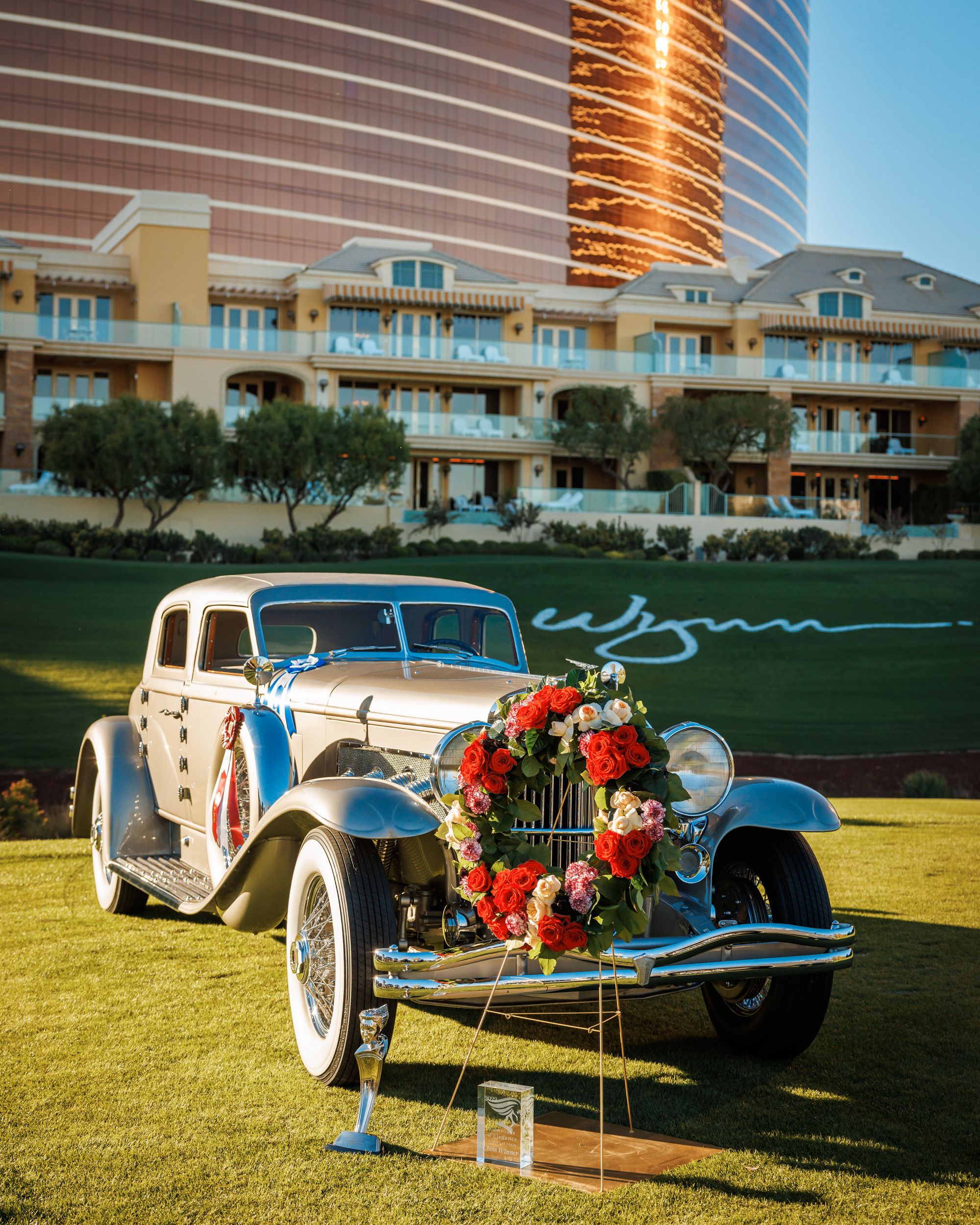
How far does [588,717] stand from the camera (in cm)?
432

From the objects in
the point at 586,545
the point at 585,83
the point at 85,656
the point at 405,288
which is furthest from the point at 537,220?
the point at 85,656

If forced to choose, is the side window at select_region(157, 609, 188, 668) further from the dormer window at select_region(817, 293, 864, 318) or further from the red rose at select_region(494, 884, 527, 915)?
the dormer window at select_region(817, 293, 864, 318)

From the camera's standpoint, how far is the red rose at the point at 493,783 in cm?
439

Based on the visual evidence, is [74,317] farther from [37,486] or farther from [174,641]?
[174,641]

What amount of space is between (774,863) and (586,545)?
98.3 feet

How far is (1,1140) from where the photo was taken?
4.27m

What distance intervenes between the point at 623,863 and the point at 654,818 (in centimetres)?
19

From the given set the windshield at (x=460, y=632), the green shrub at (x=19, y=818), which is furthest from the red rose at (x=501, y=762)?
the green shrub at (x=19, y=818)

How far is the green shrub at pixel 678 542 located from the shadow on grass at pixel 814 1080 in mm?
29091

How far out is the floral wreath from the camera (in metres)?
4.21

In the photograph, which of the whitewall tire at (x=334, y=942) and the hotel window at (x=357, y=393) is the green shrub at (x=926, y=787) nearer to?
the whitewall tire at (x=334, y=942)

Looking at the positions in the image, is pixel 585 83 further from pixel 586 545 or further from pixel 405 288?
pixel 586 545

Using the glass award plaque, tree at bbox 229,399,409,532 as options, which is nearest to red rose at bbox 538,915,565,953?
the glass award plaque

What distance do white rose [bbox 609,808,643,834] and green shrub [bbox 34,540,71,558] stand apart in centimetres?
2780
